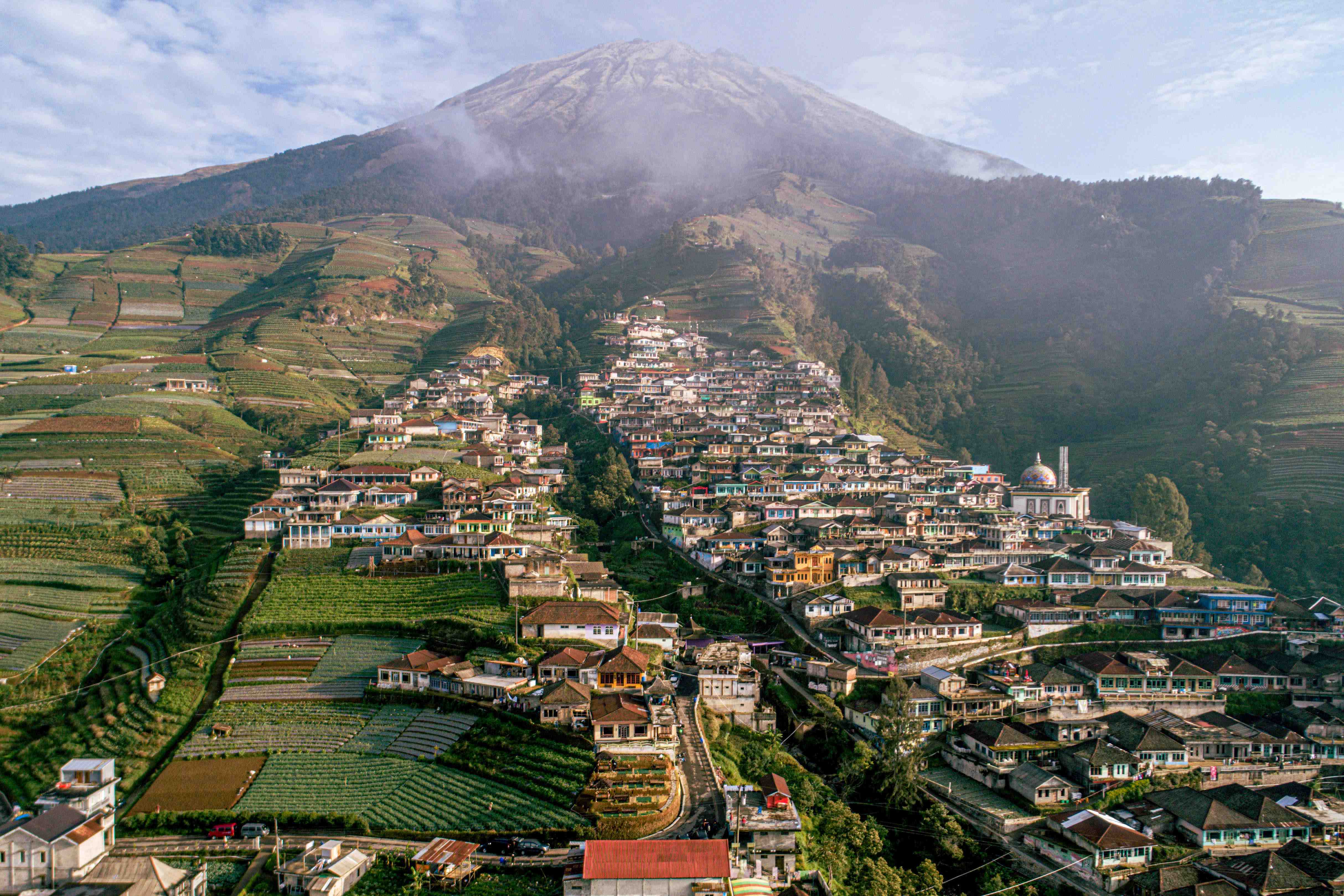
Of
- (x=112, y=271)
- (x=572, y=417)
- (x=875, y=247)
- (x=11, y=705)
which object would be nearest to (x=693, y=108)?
(x=875, y=247)

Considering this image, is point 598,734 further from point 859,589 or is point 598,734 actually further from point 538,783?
point 859,589

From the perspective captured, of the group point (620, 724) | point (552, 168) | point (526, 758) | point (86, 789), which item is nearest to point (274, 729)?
point (86, 789)

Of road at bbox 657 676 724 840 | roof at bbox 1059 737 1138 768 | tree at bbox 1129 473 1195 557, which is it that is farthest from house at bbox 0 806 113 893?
tree at bbox 1129 473 1195 557

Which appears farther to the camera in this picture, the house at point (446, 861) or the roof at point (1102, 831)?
the roof at point (1102, 831)

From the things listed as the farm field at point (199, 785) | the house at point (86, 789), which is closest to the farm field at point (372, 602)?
the farm field at point (199, 785)

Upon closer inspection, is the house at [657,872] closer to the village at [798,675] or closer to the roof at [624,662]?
Result: the village at [798,675]

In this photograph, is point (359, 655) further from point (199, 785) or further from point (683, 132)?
point (683, 132)
